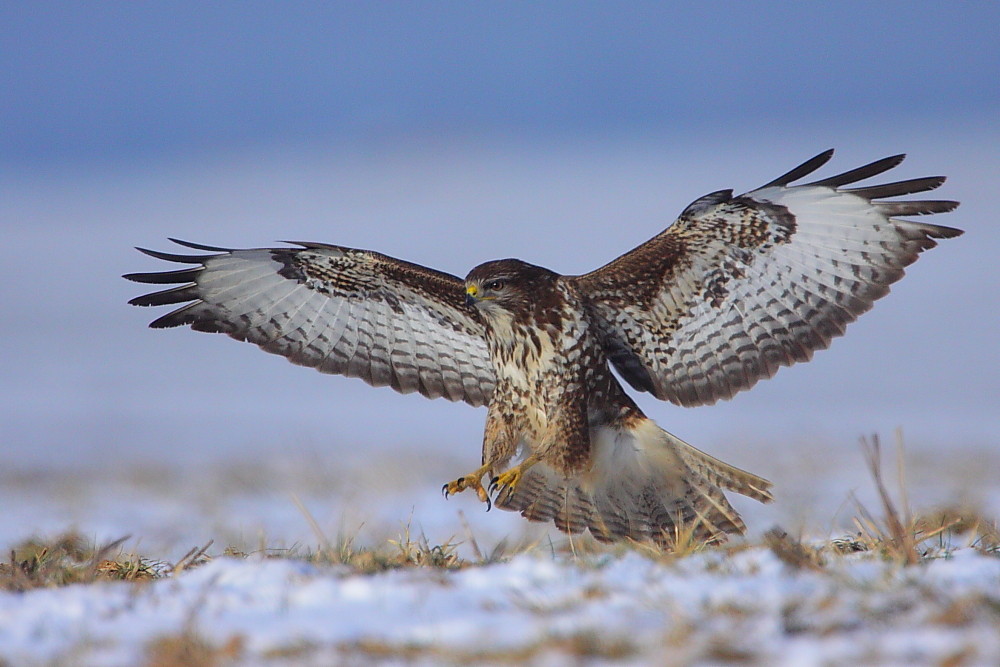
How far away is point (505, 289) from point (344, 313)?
44.6 inches

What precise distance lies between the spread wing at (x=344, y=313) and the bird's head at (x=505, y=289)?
11.2 inches

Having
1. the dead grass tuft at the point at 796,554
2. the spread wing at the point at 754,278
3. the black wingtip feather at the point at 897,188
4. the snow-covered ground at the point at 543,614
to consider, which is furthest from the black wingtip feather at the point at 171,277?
the dead grass tuft at the point at 796,554

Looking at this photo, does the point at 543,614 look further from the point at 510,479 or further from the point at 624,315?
the point at 624,315

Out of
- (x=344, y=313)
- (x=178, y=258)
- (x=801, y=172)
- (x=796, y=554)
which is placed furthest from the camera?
(x=344, y=313)

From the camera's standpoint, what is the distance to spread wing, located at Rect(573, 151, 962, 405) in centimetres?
552

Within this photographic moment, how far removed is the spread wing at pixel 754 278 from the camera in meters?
5.52

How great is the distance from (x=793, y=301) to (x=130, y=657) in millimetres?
4040

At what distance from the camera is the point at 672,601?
116 inches

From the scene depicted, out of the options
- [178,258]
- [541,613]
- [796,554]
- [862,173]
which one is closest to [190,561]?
[541,613]

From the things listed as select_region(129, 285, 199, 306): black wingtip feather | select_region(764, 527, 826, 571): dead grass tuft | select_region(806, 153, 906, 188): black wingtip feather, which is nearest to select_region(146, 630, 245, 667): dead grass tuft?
select_region(764, 527, 826, 571): dead grass tuft

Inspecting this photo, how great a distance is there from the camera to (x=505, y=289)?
19.5 feet

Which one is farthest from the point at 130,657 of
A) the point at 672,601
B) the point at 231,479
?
the point at 231,479

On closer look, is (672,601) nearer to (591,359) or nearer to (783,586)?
(783,586)

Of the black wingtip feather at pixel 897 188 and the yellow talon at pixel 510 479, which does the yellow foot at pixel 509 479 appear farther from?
the black wingtip feather at pixel 897 188
